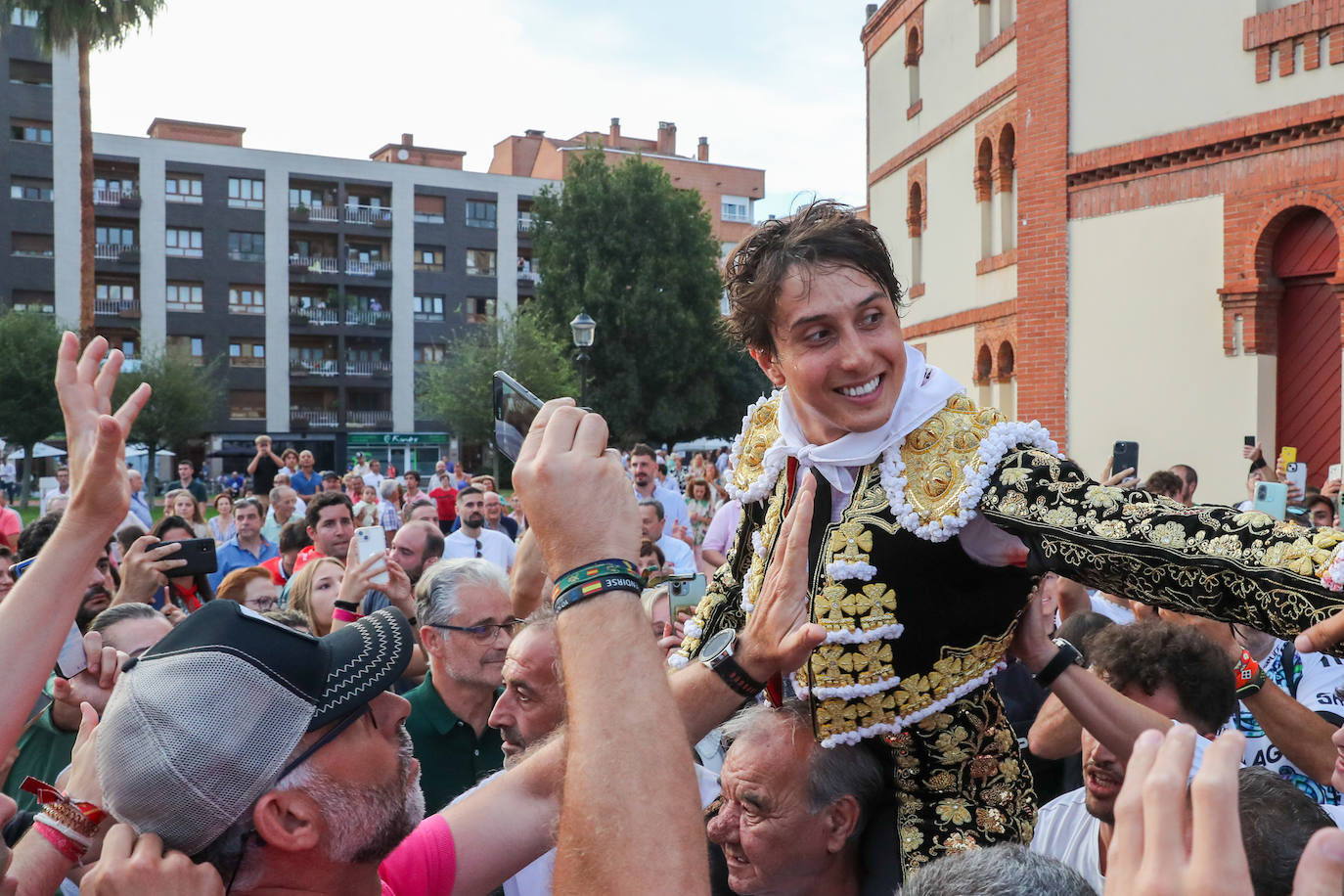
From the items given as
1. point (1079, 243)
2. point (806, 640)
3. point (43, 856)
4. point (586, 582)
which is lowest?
point (43, 856)

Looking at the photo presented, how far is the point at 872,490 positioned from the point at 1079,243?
1277cm

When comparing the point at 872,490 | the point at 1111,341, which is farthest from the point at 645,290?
the point at 872,490

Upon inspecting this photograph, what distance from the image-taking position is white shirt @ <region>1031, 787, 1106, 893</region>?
11.1ft

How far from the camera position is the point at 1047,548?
2414 mm

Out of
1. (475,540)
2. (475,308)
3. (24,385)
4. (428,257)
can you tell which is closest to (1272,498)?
(475,540)

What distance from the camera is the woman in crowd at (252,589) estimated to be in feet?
20.3

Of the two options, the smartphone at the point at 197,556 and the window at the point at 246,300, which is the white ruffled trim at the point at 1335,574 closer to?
the smartphone at the point at 197,556

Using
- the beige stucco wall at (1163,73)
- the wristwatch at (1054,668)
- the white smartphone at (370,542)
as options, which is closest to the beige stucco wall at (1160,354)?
the beige stucco wall at (1163,73)

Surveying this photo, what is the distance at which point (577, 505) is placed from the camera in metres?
1.41

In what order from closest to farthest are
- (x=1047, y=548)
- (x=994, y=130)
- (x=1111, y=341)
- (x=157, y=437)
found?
(x=1047, y=548) < (x=1111, y=341) < (x=994, y=130) < (x=157, y=437)

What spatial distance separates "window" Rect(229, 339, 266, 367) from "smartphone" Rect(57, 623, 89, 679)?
53193mm

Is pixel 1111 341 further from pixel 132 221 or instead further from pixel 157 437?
pixel 132 221

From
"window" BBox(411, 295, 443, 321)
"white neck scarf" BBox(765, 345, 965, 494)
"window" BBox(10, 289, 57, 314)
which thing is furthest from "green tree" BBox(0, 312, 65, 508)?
"white neck scarf" BBox(765, 345, 965, 494)

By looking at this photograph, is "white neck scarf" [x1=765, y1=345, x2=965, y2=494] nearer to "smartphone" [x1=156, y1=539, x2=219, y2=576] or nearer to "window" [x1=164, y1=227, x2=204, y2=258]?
"smartphone" [x1=156, y1=539, x2=219, y2=576]
